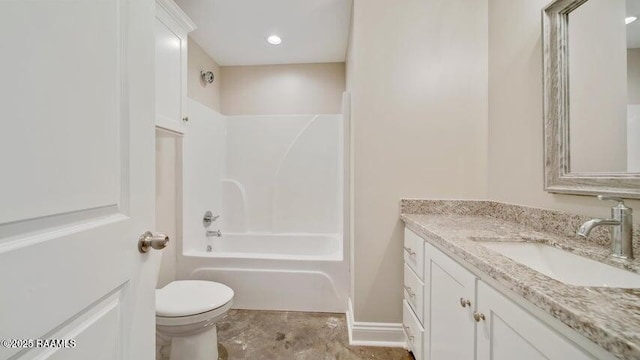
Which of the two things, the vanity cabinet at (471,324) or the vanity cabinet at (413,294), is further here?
the vanity cabinet at (413,294)

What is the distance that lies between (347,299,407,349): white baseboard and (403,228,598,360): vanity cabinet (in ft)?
0.63

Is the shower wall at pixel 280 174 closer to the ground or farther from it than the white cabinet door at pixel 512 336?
farther from it

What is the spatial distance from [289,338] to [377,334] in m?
0.59

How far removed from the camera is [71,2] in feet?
1.61

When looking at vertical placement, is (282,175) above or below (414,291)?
above

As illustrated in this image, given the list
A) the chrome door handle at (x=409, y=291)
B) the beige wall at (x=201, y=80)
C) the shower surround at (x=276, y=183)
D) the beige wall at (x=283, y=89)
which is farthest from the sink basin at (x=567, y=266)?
the beige wall at (x=201, y=80)

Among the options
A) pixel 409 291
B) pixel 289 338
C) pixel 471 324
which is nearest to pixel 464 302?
pixel 471 324

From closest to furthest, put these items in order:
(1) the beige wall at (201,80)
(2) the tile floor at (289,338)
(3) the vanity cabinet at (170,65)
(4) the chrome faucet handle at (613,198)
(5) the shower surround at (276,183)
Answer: (4) the chrome faucet handle at (613,198)
(3) the vanity cabinet at (170,65)
(2) the tile floor at (289,338)
(1) the beige wall at (201,80)
(5) the shower surround at (276,183)

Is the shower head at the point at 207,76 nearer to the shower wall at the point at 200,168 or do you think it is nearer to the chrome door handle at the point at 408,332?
the shower wall at the point at 200,168

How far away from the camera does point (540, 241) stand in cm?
103

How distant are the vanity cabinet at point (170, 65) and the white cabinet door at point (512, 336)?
1.70m

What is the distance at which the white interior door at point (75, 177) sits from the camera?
395 mm

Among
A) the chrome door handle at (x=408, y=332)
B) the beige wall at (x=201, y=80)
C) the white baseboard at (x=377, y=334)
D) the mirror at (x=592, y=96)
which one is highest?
the beige wall at (x=201, y=80)

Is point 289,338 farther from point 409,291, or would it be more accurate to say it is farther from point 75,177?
point 75,177
